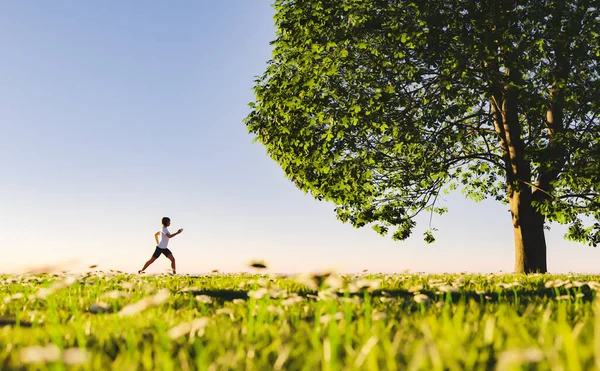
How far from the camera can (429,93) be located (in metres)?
15.9

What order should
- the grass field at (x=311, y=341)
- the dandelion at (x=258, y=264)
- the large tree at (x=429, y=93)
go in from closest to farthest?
the grass field at (x=311, y=341) → the dandelion at (x=258, y=264) → the large tree at (x=429, y=93)

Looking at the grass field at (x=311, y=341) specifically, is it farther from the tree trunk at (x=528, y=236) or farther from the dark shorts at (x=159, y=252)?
the dark shorts at (x=159, y=252)

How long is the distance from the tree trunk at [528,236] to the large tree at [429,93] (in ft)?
0.12

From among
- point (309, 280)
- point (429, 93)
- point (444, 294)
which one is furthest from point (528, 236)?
point (309, 280)

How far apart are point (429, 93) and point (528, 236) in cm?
619

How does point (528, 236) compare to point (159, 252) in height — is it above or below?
above

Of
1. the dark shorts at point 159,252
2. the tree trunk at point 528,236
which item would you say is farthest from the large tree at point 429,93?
the dark shorts at point 159,252

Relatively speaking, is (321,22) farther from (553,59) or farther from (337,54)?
(553,59)

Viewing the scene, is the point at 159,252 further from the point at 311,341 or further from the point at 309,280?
the point at 311,341

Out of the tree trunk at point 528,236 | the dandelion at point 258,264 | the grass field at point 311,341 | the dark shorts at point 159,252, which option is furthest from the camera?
the dark shorts at point 159,252

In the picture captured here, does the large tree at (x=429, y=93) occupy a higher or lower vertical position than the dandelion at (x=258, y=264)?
higher

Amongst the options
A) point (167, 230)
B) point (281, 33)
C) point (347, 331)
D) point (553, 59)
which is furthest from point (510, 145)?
A: point (347, 331)

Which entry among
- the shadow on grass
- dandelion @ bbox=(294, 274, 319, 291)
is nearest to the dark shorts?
the shadow on grass

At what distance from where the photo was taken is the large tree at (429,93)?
1409 centimetres
